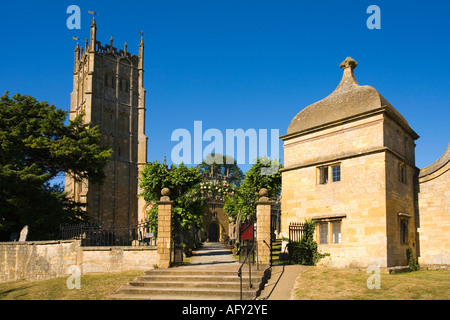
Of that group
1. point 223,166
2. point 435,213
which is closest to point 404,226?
point 435,213

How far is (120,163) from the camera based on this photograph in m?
55.6

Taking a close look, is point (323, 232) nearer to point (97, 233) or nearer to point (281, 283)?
point (281, 283)

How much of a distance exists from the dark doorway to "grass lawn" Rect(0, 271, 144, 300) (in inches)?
1952

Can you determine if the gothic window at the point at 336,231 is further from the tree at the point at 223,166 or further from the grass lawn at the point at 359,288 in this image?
the tree at the point at 223,166

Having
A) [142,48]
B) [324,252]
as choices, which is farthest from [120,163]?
[324,252]

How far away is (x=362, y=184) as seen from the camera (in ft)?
60.2

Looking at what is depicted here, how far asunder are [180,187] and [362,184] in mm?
16159

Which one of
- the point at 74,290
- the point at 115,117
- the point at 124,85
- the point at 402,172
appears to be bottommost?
the point at 74,290

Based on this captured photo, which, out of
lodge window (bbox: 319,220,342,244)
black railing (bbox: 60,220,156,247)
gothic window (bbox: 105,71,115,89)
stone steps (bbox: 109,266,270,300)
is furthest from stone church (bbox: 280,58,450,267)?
gothic window (bbox: 105,71,115,89)

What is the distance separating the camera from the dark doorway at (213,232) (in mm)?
66312

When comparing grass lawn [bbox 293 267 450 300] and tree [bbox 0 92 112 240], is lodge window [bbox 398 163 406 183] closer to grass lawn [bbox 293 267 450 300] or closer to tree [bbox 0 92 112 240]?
grass lawn [bbox 293 267 450 300]

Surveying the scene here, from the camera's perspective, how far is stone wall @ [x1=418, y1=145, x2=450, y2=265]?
1905cm

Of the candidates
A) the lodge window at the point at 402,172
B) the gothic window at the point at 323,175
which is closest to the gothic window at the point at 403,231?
the lodge window at the point at 402,172

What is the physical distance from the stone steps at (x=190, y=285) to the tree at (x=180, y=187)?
14.8m
